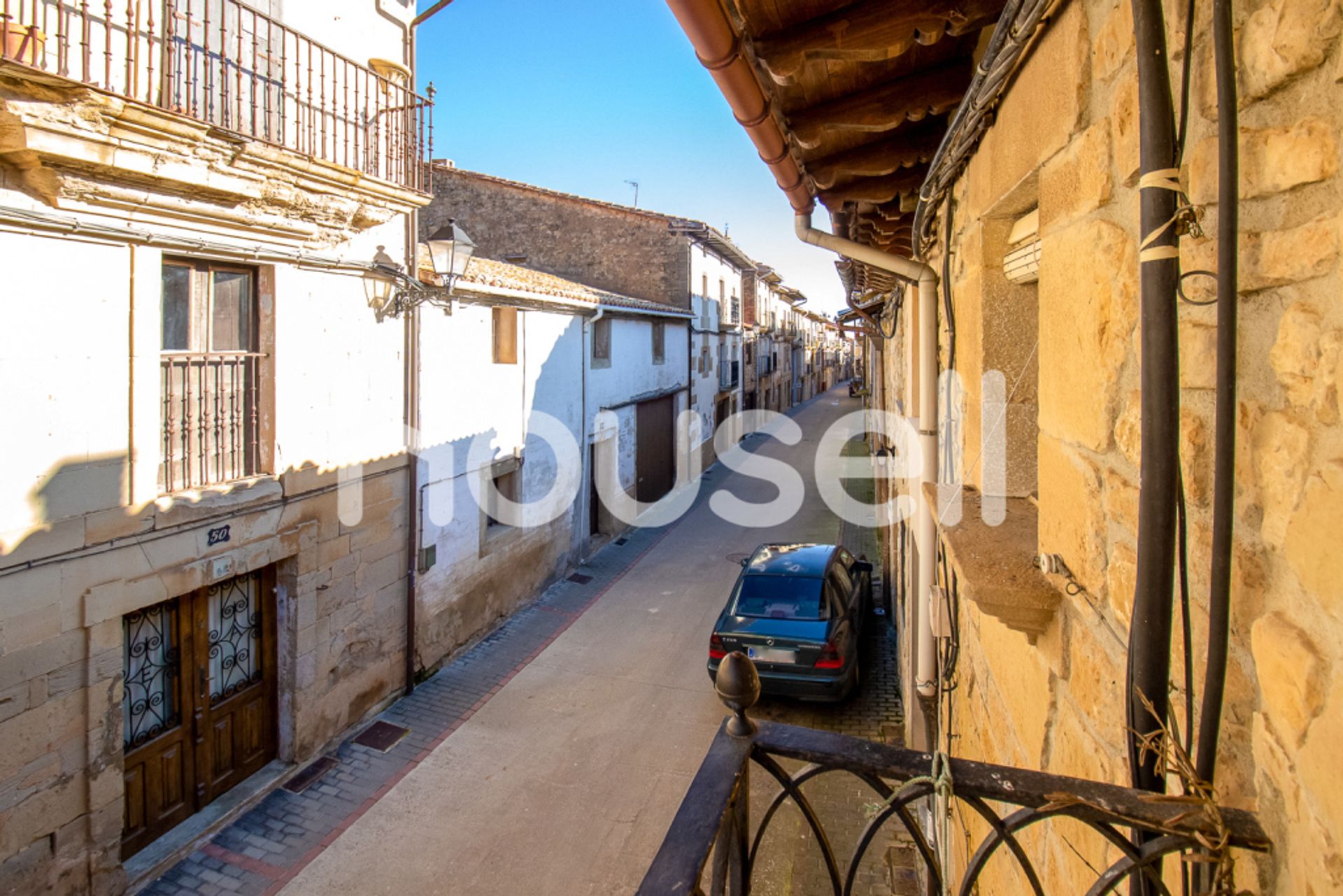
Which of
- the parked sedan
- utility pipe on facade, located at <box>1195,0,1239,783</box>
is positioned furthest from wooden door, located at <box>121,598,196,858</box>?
utility pipe on facade, located at <box>1195,0,1239,783</box>

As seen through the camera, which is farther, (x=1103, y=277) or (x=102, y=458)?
(x=102, y=458)

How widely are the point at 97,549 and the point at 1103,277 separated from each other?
244 inches

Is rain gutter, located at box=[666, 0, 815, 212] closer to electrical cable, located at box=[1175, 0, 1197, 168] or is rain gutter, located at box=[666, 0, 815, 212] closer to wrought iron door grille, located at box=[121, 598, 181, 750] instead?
electrical cable, located at box=[1175, 0, 1197, 168]

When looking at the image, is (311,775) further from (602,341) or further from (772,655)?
(602,341)

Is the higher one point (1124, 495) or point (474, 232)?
point (474, 232)

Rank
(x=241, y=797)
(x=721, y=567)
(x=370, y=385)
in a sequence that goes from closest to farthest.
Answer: (x=241, y=797) < (x=370, y=385) < (x=721, y=567)

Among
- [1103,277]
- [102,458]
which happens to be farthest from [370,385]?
[1103,277]

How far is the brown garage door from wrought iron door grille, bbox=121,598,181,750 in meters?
11.2

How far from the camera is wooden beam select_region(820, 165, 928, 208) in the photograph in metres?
4.20

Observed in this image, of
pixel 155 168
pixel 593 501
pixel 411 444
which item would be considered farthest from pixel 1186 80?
pixel 593 501

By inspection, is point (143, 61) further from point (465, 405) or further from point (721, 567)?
point (721, 567)

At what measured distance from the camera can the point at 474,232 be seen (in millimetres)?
21109

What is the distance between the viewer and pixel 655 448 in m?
18.6

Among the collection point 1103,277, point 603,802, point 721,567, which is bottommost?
point 603,802
